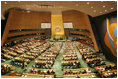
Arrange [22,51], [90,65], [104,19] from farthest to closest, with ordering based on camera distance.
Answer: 1. [22,51]
2. [104,19]
3. [90,65]

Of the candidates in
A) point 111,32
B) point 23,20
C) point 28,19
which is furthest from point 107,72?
point 28,19

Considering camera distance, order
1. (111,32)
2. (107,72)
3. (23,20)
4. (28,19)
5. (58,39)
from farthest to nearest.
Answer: (58,39)
(28,19)
(23,20)
(111,32)
(107,72)

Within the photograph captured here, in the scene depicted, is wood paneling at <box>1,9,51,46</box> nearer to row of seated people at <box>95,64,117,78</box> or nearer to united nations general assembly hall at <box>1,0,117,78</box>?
united nations general assembly hall at <box>1,0,117,78</box>

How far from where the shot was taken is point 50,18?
1305 inches

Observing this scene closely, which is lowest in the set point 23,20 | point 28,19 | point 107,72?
point 107,72

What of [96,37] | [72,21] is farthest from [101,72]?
[72,21]

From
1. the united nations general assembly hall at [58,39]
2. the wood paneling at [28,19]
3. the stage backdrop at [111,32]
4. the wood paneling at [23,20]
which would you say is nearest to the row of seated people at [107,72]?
the united nations general assembly hall at [58,39]

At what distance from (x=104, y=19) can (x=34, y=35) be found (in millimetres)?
23669

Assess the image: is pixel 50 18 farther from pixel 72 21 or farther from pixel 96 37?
pixel 96 37

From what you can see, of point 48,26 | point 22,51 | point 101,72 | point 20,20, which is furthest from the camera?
point 48,26

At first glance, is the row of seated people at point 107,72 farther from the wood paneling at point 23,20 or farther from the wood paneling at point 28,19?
the wood paneling at point 28,19

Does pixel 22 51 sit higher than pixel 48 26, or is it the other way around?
pixel 48 26

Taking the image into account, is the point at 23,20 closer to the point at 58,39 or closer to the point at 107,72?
the point at 58,39

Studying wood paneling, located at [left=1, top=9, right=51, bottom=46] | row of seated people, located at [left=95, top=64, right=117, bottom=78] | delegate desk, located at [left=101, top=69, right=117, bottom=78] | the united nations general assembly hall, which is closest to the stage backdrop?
the united nations general assembly hall
